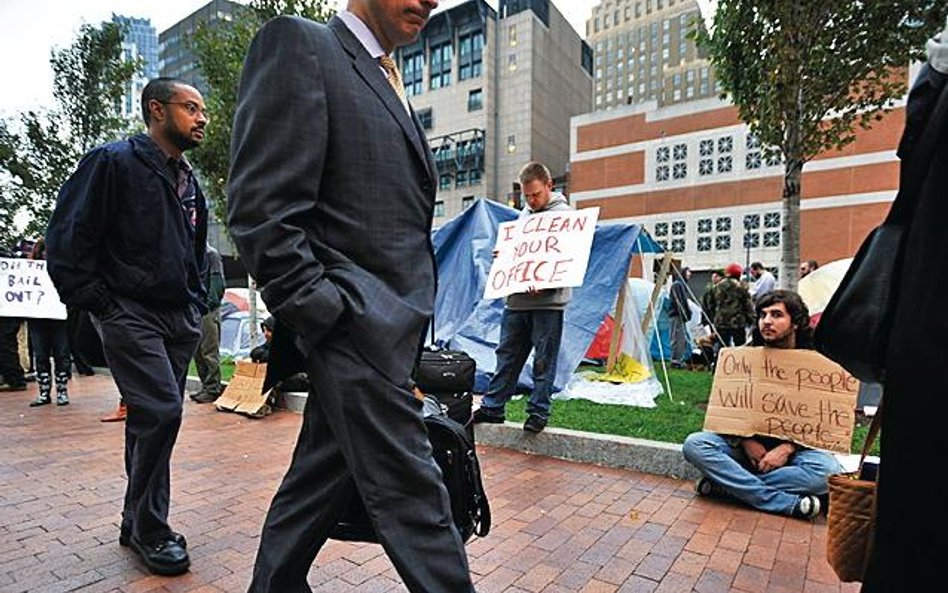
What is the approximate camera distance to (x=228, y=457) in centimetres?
417

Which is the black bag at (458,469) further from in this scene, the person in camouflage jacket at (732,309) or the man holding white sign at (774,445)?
the person in camouflage jacket at (732,309)

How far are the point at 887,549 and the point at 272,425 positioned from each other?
5.01 m

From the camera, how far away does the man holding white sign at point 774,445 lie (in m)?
3.00

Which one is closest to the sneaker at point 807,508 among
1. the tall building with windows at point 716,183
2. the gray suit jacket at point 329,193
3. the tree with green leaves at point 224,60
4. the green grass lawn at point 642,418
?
the green grass lawn at point 642,418

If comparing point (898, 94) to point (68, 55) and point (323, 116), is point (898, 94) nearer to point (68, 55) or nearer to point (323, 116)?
point (323, 116)

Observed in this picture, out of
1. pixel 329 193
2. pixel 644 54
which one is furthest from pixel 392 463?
pixel 644 54

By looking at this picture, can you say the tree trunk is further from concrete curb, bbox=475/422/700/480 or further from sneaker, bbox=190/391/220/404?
sneaker, bbox=190/391/220/404

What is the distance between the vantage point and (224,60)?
10.2 meters

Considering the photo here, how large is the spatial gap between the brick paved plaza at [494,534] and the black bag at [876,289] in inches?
60.3

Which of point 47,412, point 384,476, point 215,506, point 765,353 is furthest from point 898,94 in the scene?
point 47,412

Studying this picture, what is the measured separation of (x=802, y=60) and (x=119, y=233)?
5404mm

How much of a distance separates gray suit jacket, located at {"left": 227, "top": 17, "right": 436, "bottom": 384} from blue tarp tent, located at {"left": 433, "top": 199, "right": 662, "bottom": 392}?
4861mm

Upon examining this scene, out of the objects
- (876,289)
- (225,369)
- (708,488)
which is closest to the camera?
(876,289)

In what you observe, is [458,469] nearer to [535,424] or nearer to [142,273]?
[142,273]
